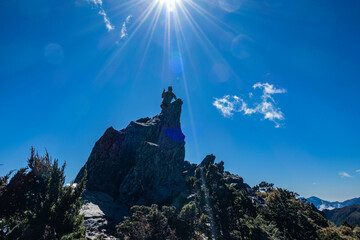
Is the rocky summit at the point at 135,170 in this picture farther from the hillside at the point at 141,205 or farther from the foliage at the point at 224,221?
the foliage at the point at 224,221

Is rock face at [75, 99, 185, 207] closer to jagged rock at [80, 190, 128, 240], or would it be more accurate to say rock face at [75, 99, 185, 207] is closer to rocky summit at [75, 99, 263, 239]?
rocky summit at [75, 99, 263, 239]

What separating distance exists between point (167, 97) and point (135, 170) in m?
38.3

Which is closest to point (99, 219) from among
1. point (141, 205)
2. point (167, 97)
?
point (141, 205)

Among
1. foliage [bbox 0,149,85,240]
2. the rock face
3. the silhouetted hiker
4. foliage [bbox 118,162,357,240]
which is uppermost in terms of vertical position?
the silhouetted hiker

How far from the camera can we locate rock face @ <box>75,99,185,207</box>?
1640 inches

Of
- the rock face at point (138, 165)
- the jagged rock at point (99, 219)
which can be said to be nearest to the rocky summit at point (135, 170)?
the rock face at point (138, 165)

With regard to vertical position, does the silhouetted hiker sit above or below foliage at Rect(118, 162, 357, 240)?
above

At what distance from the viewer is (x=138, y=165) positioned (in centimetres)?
4419

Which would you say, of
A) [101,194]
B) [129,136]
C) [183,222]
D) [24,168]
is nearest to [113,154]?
[129,136]

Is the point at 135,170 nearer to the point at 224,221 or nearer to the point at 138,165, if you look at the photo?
the point at 138,165

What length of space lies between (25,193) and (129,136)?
37549 mm

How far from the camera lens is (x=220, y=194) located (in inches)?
977

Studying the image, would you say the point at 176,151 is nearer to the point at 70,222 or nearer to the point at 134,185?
the point at 134,185

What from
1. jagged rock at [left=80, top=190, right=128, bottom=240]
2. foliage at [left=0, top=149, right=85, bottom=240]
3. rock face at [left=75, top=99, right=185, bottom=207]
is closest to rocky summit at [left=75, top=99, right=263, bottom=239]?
rock face at [left=75, top=99, right=185, bottom=207]
